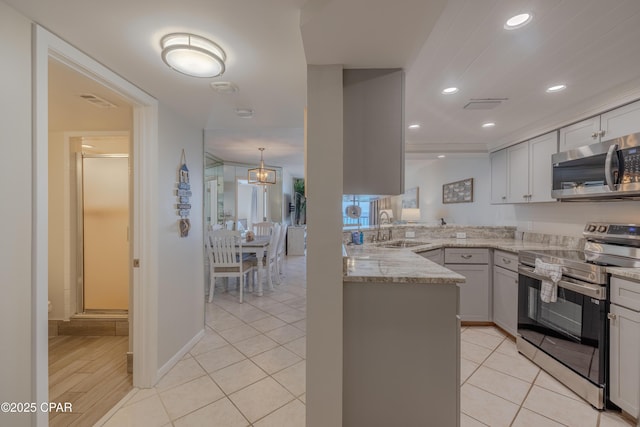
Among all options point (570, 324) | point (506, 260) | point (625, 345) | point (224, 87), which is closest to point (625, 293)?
point (625, 345)

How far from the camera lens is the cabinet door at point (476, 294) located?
292 cm

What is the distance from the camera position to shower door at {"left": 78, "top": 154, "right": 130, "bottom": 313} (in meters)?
2.91

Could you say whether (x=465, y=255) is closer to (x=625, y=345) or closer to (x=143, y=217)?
(x=625, y=345)

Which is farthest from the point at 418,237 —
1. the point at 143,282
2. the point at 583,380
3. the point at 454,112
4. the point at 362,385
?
the point at 143,282

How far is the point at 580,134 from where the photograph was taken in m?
2.37

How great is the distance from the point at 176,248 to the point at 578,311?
3.19 meters

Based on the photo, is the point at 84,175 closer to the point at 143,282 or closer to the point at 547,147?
the point at 143,282

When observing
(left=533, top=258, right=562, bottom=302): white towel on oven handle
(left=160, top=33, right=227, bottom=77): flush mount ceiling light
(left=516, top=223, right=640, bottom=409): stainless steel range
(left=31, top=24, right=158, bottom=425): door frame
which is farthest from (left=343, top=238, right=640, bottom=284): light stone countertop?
(left=31, top=24, right=158, bottom=425): door frame

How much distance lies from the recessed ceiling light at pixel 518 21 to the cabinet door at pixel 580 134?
62.7 inches

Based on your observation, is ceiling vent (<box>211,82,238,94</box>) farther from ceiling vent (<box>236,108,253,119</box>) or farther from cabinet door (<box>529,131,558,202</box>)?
cabinet door (<box>529,131,558,202</box>)

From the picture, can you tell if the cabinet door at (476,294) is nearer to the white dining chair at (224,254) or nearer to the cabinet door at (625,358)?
the cabinet door at (625,358)

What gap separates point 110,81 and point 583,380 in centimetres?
376

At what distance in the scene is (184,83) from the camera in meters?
1.79

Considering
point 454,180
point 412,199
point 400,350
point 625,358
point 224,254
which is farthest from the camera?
point 412,199
